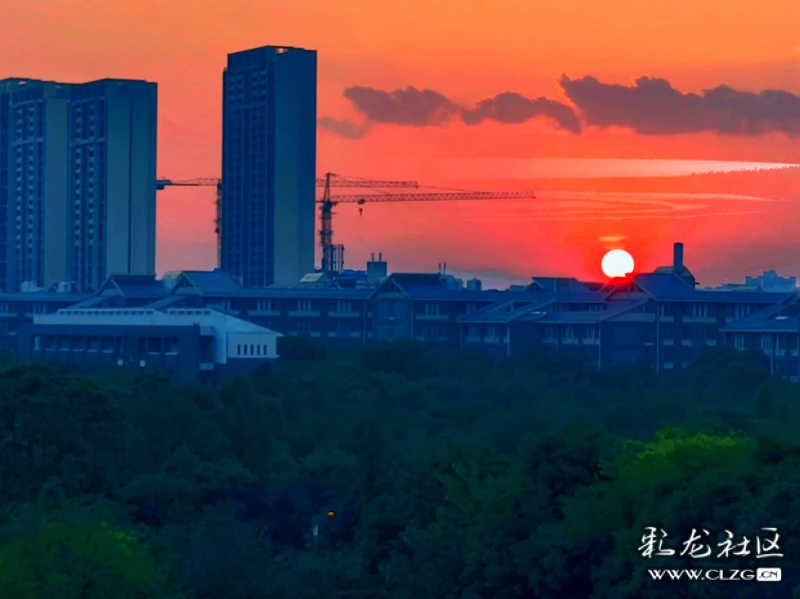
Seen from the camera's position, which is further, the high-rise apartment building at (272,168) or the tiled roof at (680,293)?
the high-rise apartment building at (272,168)

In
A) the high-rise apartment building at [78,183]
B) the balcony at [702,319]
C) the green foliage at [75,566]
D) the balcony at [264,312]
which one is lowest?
the green foliage at [75,566]

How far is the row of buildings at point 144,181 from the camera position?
103 meters

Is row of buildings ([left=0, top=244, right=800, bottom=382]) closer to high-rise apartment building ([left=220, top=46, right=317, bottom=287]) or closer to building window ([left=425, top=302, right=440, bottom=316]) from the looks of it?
building window ([left=425, top=302, right=440, bottom=316])

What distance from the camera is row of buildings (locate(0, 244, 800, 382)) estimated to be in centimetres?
5828

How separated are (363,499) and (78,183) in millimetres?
87572

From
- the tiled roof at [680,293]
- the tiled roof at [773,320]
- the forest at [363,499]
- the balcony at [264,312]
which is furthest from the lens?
the balcony at [264,312]

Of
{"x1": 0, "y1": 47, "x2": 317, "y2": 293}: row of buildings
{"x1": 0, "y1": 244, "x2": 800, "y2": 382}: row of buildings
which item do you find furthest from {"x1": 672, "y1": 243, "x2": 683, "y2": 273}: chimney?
{"x1": 0, "y1": 47, "x2": 317, "y2": 293}: row of buildings

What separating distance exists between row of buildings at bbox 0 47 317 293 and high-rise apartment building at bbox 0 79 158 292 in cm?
8

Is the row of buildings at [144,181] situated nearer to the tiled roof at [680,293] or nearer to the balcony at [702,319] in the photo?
the tiled roof at [680,293]

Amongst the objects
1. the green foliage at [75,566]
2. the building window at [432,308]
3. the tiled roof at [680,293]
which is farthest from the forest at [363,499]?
the building window at [432,308]

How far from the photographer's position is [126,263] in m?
103

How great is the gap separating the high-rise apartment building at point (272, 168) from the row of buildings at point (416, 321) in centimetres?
2494

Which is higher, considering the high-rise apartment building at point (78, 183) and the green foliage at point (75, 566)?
the high-rise apartment building at point (78, 183)

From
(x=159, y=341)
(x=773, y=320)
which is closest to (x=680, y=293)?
(x=773, y=320)
